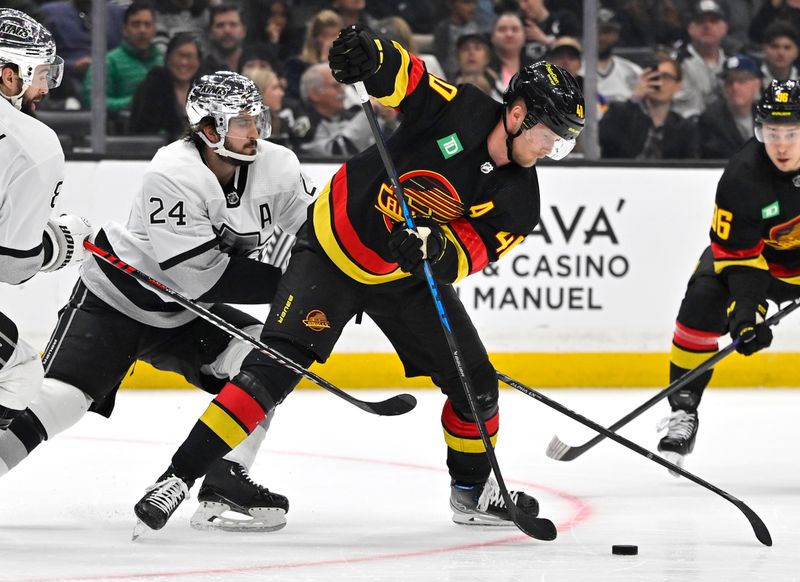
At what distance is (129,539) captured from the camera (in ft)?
9.63

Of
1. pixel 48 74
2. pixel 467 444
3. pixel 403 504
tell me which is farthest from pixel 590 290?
pixel 48 74

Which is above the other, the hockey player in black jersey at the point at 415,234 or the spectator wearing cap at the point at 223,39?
the hockey player in black jersey at the point at 415,234

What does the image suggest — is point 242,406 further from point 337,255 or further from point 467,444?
point 467,444

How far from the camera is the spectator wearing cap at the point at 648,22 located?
19.5ft

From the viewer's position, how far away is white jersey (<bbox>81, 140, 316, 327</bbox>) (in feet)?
10.5

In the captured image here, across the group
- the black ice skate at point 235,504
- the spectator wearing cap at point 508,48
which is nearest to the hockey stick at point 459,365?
the black ice skate at point 235,504

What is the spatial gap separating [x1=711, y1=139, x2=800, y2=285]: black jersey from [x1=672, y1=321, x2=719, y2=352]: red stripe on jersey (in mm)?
210

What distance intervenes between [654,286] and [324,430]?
6.05 feet

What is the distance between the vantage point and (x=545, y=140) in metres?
2.95

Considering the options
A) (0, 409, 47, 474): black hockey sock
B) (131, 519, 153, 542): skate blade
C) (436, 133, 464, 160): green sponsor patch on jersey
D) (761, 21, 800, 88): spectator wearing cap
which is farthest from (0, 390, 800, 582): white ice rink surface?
(761, 21, 800, 88): spectator wearing cap

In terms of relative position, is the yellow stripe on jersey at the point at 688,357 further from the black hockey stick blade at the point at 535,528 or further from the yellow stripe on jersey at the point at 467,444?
the black hockey stick blade at the point at 535,528

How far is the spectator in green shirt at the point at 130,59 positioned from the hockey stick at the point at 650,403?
8.66 ft

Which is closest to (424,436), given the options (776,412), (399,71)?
(776,412)

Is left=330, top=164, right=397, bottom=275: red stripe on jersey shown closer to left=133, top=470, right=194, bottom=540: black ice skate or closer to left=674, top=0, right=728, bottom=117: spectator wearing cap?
left=133, top=470, right=194, bottom=540: black ice skate
